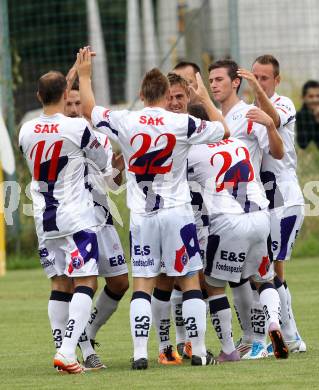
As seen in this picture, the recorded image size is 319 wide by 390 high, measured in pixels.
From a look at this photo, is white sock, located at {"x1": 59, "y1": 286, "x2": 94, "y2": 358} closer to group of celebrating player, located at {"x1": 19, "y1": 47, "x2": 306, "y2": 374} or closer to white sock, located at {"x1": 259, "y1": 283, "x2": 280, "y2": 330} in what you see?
group of celebrating player, located at {"x1": 19, "y1": 47, "x2": 306, "y2": 374}

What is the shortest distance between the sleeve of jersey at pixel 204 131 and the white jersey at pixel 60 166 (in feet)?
2.22

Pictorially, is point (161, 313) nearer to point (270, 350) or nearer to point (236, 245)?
point (236, 245)

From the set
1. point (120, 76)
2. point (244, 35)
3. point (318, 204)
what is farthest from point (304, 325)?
point (120, 76)

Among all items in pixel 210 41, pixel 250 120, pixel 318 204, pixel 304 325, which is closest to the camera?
pixel 250 120

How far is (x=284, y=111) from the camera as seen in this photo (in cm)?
966

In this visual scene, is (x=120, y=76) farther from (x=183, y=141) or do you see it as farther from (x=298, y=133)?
(x=183, y=141)

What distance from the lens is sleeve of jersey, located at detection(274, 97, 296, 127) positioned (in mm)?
9609

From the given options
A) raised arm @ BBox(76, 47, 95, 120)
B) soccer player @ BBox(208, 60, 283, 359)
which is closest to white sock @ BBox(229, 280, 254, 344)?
soccer player @ BBox(208, 60, 283, 359)

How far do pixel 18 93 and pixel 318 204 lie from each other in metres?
4.82

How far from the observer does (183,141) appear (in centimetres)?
855

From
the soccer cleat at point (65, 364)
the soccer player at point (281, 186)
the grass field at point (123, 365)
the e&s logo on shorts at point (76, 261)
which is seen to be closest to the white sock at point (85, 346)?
the grass field at point (123, 365)

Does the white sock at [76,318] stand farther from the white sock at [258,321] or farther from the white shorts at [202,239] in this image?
the white sock at [258,321]

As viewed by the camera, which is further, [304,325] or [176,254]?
[304,325]

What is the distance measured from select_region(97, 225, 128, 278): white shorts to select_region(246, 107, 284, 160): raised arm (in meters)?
1.33
